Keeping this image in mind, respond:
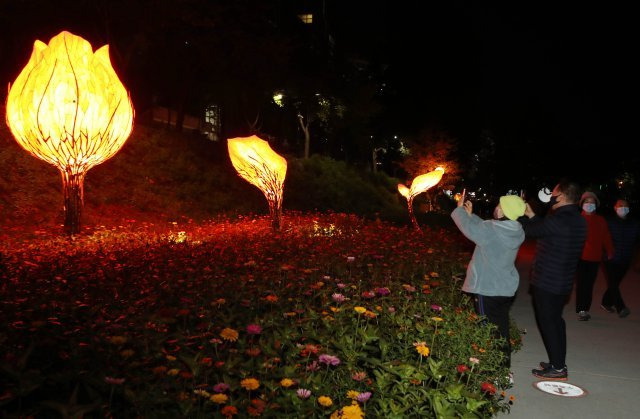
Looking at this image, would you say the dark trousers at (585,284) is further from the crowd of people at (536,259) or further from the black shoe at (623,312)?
the crowd of people at (536,259)

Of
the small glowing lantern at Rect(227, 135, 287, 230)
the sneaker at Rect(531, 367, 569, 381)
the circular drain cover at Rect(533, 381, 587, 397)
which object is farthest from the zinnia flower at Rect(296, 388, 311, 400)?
the small glowing lantern at Rect(227, 135, 287, 230)

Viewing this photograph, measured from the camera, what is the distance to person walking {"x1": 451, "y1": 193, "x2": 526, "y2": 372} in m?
4.65

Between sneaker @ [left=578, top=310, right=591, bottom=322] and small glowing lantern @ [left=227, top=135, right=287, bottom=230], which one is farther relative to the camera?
small glowing lantern @ [left=227, top=135, right=287, bottom=230]

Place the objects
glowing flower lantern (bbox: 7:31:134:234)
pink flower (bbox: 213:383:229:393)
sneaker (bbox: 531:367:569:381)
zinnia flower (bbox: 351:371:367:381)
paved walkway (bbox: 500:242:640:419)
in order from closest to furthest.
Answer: pink flower (bbox: 213:383:229:393) < zinnia flower (bbox: 351:371:367:381) < paved walkway (bbox: 500:242:640:419) < sneaker (bbox: 531:367:569:381) < glowing flower lantern (bbox: 7:31:134:234)

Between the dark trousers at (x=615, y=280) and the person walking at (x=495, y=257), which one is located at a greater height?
the person walking at (x=495, y=257)

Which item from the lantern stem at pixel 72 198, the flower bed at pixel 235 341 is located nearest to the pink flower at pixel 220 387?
the flower bed at pixel 235 341

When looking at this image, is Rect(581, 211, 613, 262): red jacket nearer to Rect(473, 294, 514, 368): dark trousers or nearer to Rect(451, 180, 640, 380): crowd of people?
Rect(451, 180, 640, 380): crowd of people

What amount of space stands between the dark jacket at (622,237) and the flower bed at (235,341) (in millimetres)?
2848

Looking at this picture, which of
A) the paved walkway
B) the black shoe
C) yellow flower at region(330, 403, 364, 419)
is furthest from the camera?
the black shoe

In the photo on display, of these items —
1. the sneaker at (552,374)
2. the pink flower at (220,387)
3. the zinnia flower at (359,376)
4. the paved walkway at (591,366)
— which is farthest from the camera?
the sneaker at (552,374)

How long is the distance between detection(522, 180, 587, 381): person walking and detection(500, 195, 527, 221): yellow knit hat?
331mm

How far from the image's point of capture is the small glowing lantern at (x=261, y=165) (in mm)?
12438

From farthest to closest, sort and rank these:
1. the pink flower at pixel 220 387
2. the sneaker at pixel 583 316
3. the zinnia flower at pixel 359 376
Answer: the sneaker at pixel 583 316
the zinnia flower at pixel 359 376
the pink flower at pixel 220 387

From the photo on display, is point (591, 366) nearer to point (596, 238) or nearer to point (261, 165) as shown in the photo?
point (596, 238)
